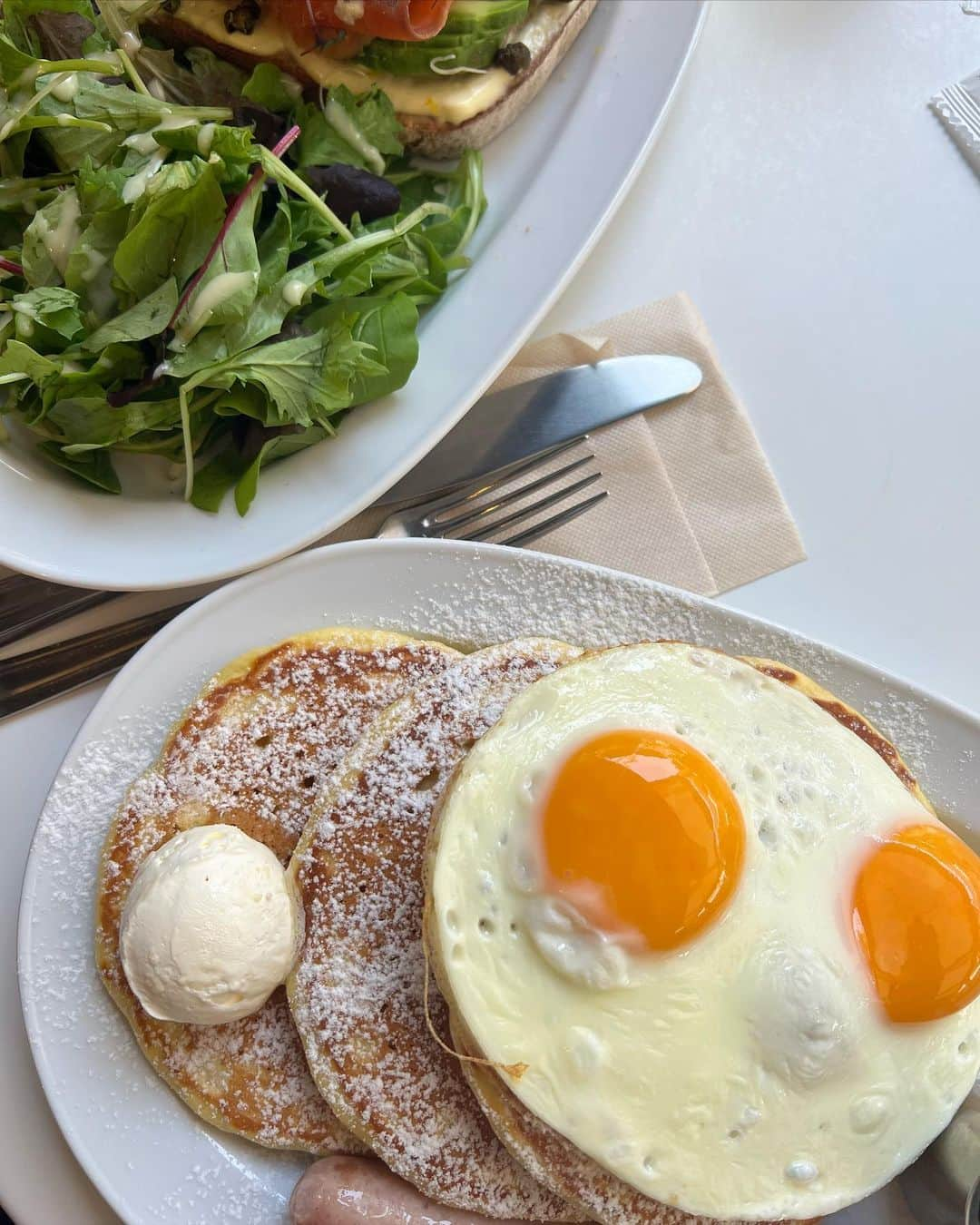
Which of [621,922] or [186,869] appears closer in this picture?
[621,922]

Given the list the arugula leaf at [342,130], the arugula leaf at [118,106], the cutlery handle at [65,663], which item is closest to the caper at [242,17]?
the arugula leaf at [342,130]

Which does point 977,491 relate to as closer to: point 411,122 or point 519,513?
point 519,513

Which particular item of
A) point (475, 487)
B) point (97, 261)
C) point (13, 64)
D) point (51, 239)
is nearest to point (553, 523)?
point (475, 487)

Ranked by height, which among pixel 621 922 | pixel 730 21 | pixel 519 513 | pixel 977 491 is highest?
pixel 730 21

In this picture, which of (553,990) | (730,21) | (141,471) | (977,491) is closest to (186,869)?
(553,990)

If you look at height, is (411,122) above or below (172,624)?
above

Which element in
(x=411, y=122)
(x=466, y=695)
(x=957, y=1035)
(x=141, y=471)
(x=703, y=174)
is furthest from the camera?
(x=703, y=174)

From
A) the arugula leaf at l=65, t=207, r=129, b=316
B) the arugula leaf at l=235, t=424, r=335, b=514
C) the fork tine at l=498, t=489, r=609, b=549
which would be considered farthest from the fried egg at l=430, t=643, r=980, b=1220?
the arugula leaf at l=65, t=207, r=129, b=316

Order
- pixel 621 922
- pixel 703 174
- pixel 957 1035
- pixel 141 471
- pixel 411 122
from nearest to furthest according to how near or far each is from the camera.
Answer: pixel 621 922, pixel 957 1035, pixel 141 471, pixel 411 122, pixel 703 174
